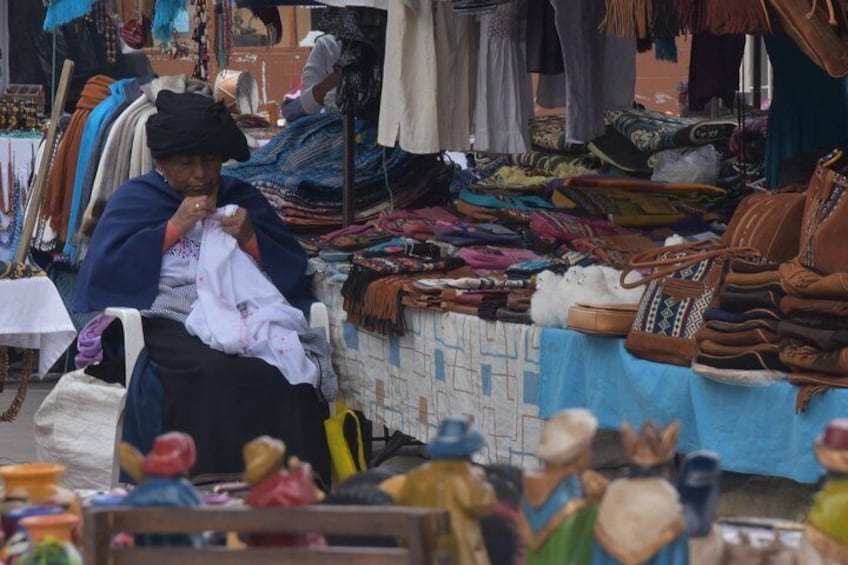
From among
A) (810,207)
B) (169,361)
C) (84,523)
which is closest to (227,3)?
(169,361)

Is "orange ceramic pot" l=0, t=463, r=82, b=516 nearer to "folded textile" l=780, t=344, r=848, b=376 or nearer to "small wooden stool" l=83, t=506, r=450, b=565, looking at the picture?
"small wooden stool" l=83, t=506, r=450, b=565

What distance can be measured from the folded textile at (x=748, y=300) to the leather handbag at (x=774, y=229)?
0.34 meters

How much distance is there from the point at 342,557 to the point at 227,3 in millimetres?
6593

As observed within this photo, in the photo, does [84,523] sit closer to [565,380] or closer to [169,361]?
[565,380]

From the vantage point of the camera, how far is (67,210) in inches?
322

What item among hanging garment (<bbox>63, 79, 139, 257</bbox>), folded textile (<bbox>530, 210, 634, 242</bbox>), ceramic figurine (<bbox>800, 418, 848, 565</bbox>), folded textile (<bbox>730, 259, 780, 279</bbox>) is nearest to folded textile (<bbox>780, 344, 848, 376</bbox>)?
folded textile (<bbox>730, 259, 780, 279</bbox>)

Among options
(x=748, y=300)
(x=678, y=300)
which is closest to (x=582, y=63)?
(x=678, y=300)

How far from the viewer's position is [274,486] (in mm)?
1936

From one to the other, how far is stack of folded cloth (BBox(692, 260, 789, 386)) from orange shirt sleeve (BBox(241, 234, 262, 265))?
2331 millimetres

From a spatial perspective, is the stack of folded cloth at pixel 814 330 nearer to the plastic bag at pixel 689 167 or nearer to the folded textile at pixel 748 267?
the folded textile at pixel 748 267

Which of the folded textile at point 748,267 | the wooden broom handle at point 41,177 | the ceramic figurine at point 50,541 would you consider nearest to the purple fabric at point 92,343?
the wooden broom handle at point 41,177

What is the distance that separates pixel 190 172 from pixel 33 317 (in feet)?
2.99

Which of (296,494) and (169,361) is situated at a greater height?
(296,494)

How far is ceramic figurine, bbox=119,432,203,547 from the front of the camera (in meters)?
1.96
